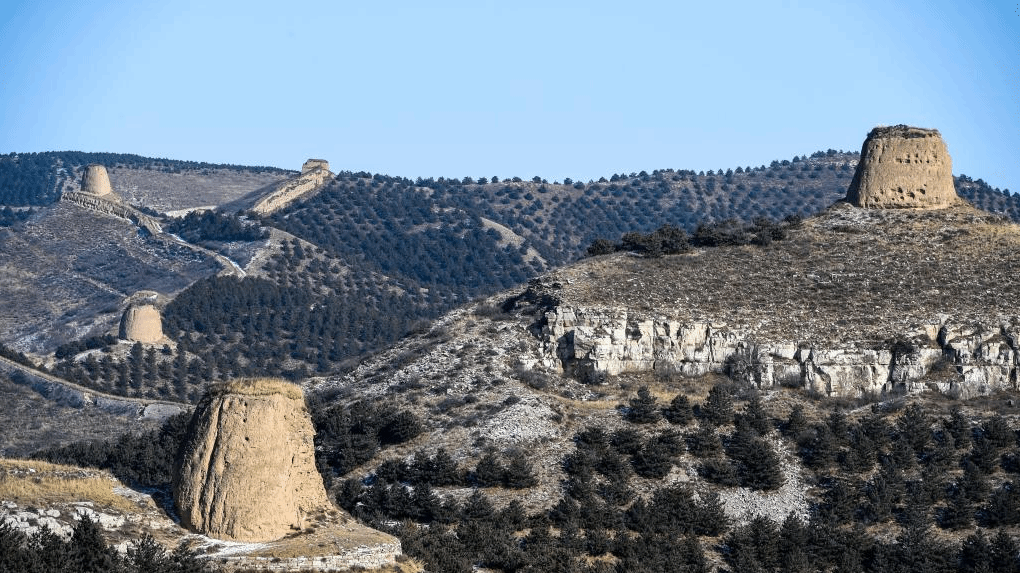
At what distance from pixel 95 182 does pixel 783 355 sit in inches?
3889

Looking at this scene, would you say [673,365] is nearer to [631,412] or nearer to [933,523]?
[631,412]

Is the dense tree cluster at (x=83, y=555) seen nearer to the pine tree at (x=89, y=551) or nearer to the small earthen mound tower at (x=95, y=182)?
the pine tree at (x=89, y=551)

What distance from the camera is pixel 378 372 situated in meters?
63.2

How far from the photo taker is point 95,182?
148m

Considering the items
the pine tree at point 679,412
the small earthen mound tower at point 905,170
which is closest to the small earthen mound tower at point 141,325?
the small earthen mound tower at point 905,170

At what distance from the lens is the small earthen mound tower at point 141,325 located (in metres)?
99.3

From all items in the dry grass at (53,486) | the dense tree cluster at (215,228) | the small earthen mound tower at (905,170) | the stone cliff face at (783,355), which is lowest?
the dry grass at (53,486)

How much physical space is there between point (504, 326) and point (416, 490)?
14.9 metres

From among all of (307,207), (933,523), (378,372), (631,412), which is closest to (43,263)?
(307,207)

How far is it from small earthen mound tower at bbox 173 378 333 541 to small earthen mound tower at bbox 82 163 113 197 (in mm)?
116348

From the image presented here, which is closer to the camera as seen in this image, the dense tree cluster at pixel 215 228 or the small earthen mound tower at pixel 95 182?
the dense tree cluster at pixel 215 228

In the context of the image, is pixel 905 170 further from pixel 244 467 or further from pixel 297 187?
pixel 297 187

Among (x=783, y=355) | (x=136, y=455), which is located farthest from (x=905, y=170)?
(x=136, y=455)

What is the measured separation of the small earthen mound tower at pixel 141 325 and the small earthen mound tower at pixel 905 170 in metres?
45.2
